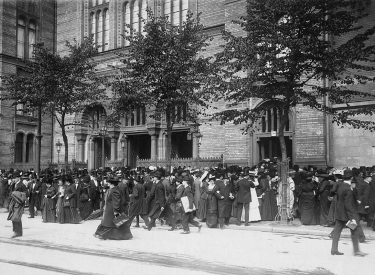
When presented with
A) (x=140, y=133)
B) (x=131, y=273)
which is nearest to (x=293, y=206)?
(x=131, y=273)

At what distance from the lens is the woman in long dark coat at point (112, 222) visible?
11.2 metres

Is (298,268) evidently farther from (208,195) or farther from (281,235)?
(208,195)

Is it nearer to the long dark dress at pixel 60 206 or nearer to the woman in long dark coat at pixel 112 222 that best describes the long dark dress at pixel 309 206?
the woman in long dark coat at pixel 112 222

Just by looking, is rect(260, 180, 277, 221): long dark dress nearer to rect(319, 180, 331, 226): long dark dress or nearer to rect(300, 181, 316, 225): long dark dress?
rect(300, 181, 316, 225): long dark dress

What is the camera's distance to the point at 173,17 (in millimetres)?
29344

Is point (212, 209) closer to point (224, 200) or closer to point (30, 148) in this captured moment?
point (224, 200)

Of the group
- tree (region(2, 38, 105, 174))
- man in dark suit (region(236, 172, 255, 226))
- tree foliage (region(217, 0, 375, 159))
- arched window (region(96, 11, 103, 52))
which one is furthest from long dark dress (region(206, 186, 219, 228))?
arched window (region(96, 11, 103, 52))

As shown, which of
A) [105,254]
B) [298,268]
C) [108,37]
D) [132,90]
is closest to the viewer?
[298,268]

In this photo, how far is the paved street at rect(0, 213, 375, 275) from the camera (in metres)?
7.69

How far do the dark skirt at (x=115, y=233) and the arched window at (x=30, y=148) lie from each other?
26191mm

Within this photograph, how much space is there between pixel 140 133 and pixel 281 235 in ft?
63.6

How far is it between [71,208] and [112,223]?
4681 millimetres

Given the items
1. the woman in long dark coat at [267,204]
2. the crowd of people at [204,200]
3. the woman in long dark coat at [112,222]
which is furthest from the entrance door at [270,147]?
the woman in long dark coat at [112,222]

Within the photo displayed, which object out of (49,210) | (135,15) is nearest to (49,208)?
(49,210)
